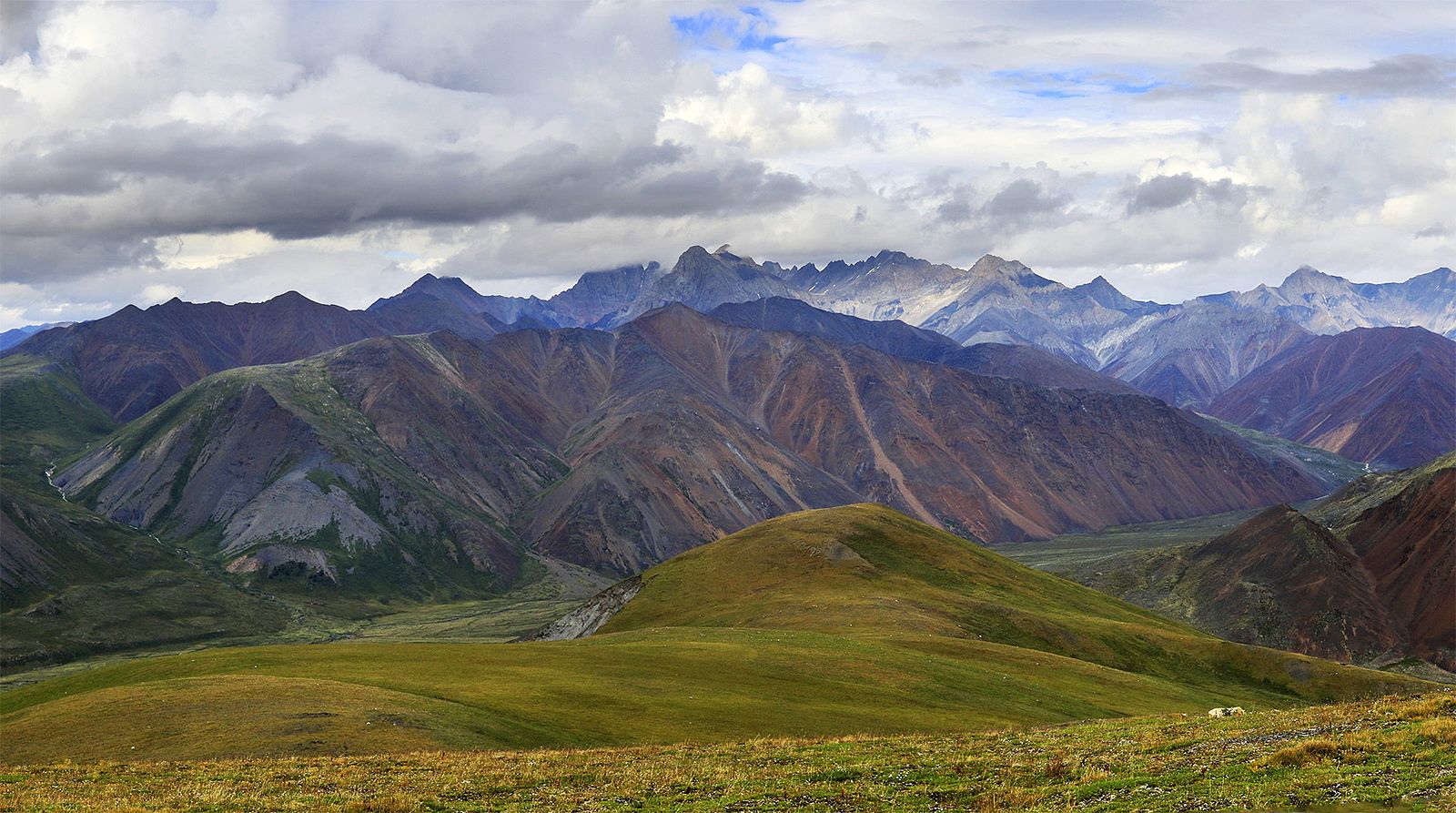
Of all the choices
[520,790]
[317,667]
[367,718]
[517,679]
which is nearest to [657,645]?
[517,679]

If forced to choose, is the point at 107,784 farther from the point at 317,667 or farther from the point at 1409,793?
the point at 1409,793

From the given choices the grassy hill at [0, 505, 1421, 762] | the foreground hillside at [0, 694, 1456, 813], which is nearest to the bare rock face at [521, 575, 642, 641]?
the grassy hill at [0, 505, 1421, 762]

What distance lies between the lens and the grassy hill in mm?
56625

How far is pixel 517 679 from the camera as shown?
7112 centimetres

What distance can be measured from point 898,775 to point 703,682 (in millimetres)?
35871

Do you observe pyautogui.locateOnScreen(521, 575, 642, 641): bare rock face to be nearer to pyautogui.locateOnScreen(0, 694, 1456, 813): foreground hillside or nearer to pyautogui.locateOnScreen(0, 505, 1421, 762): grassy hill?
pyautogui.locateOnScreen(0, 505, 1421, 762): grassy hill

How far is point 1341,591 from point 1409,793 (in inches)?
7725

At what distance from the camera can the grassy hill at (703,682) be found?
56625 millimetres

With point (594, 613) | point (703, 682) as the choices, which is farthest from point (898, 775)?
point (594, 613)

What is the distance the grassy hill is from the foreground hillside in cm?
873

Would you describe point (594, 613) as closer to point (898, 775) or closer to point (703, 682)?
point (703, 682)

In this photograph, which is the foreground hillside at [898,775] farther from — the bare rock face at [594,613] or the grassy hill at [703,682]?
the bare rock face at [594,613]

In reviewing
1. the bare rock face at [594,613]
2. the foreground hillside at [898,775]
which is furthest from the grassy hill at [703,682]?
the foreground hillside at [898,775]

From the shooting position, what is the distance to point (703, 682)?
73.0 m
